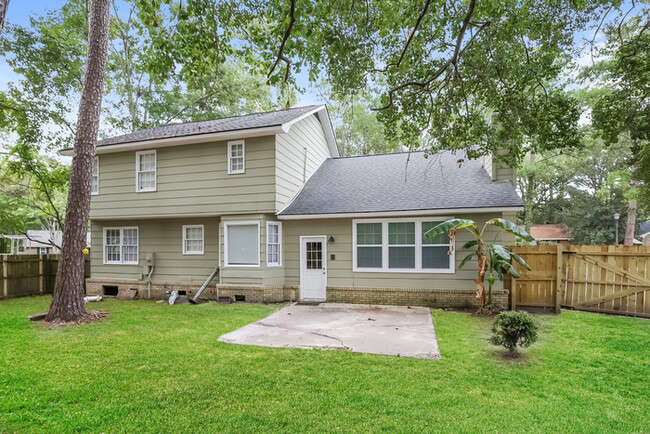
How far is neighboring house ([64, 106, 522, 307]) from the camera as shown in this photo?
9.83 m

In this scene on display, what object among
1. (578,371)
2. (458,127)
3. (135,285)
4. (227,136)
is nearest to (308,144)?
(227,136)

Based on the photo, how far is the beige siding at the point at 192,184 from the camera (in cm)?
1050

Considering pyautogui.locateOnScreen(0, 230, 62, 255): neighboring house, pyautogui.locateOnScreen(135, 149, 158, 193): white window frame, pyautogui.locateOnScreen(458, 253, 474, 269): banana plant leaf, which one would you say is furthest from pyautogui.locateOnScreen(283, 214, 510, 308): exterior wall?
pyautogui.locateOnScreen(0, 230, 62, 255): neighboring house

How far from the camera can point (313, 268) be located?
10836 millimetres

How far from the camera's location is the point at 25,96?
14.4 metres

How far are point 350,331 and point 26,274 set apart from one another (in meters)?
12.8

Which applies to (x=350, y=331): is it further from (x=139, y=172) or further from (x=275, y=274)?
(x=139, y=172)

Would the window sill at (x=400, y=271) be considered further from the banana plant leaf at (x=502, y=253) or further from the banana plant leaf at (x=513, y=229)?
the banana plant leaf at (x=513, y=229)

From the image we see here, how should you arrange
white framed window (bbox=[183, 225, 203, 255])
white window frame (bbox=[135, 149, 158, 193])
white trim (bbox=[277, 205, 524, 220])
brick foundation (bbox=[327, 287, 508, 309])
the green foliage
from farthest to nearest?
the green foliage
white framed window (bbox=[183, 225, 203, 255])
white window frame (bbox=[135, 149, 158, 193])
brick foundation (bbox=[327, 287, 508, 309])
white trim (bbox=[277, 205, 524, 220])

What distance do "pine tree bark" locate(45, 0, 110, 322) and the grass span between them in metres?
1.18

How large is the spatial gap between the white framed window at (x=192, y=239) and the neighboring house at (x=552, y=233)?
2785 cm

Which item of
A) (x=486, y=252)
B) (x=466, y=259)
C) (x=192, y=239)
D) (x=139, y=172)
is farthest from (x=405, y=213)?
(x=139, y=172)

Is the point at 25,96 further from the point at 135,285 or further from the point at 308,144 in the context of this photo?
the point at 308,144

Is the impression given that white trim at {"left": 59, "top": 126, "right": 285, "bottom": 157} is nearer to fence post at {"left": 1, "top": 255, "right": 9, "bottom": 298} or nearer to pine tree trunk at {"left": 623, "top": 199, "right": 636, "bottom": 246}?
fence post at {"left": 1, "top": 255, "right": 9, "bottom": 298}
